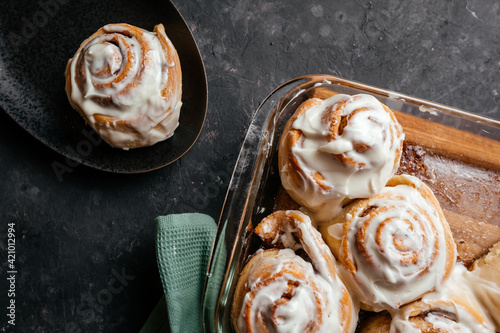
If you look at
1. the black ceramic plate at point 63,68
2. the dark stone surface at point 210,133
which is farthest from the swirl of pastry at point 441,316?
the black ceramic plate at point 63,68

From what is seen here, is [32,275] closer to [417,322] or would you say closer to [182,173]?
[182,173]

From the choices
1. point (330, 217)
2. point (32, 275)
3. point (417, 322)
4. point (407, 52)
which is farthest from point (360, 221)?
point (32, 275)

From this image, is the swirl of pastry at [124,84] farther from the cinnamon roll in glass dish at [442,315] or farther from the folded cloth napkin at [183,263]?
the cinnamon roll in glass dish at [442,315]

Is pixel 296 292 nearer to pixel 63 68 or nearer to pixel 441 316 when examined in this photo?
pixel 441 316

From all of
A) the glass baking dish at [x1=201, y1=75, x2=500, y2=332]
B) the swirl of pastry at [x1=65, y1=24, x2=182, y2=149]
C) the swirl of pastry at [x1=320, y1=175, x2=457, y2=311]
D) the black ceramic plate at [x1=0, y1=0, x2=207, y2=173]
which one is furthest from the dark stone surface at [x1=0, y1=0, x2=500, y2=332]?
the swirl of pastry at [x1=320, y1=175, x2=457, y2=311]

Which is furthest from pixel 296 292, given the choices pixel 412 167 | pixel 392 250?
pixel 412 167

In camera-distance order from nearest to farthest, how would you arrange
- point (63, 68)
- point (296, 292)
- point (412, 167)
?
1. point (296, 292)
2. point (412, 167)
3. point (63, 68)

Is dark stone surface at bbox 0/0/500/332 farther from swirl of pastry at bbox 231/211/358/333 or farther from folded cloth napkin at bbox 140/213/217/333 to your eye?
swirl of pastry at bbox 231/211/358/333
